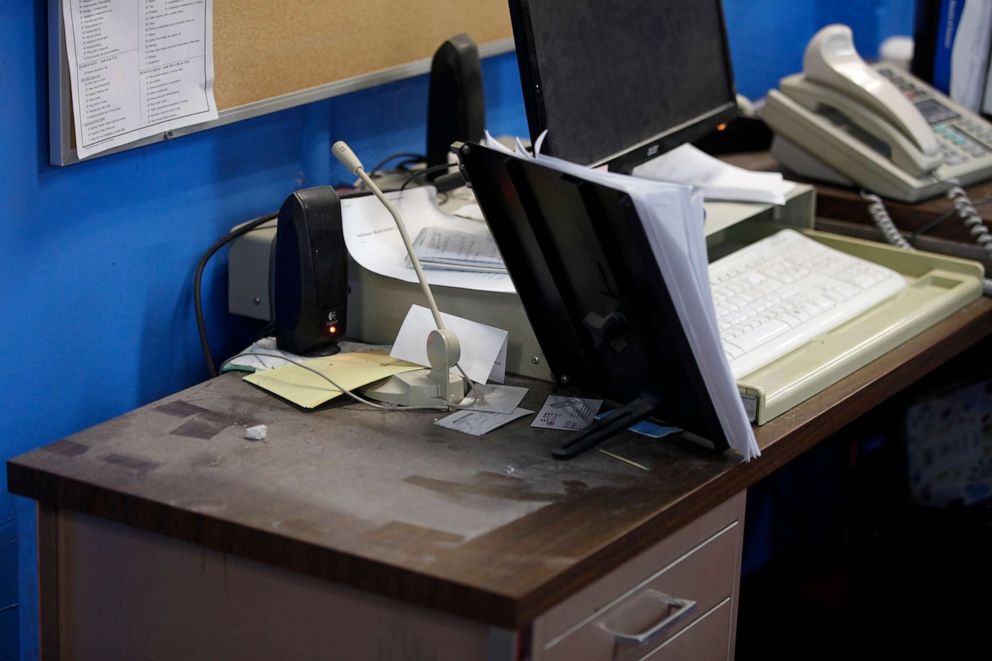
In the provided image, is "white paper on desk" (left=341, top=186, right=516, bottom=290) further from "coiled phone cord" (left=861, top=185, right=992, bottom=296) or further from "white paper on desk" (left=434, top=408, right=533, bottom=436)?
"coiled phone cord" (left=861, top=185, right=992, bottom=296)

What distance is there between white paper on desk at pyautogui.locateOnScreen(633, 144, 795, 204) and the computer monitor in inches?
3.0

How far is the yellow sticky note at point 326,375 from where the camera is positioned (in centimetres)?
135

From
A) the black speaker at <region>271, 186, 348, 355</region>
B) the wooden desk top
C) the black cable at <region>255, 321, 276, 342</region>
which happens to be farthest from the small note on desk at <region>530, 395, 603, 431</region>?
the black cable at <region>255, 321, 276, 342</region>

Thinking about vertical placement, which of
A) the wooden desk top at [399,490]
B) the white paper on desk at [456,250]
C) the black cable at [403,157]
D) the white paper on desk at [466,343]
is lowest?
the wooden desk top at [399,490]

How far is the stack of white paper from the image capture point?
3.51 ft

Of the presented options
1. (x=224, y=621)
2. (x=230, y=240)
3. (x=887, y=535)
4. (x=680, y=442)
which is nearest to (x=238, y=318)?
(x=230, y=240)

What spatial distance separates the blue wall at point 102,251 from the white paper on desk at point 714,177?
45cm

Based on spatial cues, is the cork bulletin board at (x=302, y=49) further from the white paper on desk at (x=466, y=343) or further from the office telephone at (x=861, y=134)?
the office telephone at (x=861, y=134)

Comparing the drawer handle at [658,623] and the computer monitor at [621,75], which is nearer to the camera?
the drawer handle at [658,623]

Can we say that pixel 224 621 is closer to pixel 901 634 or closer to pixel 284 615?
pixel 284 615

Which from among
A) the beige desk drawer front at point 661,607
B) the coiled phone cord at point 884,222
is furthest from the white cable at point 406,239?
the coiled phone cord at point 884,222

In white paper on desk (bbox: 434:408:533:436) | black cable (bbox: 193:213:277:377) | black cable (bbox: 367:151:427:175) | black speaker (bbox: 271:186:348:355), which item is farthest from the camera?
black cable (bbox: 367:151:427:175)

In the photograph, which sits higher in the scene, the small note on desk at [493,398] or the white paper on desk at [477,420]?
the small note on desk at [493,398]

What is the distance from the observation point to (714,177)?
1875 millimetres
